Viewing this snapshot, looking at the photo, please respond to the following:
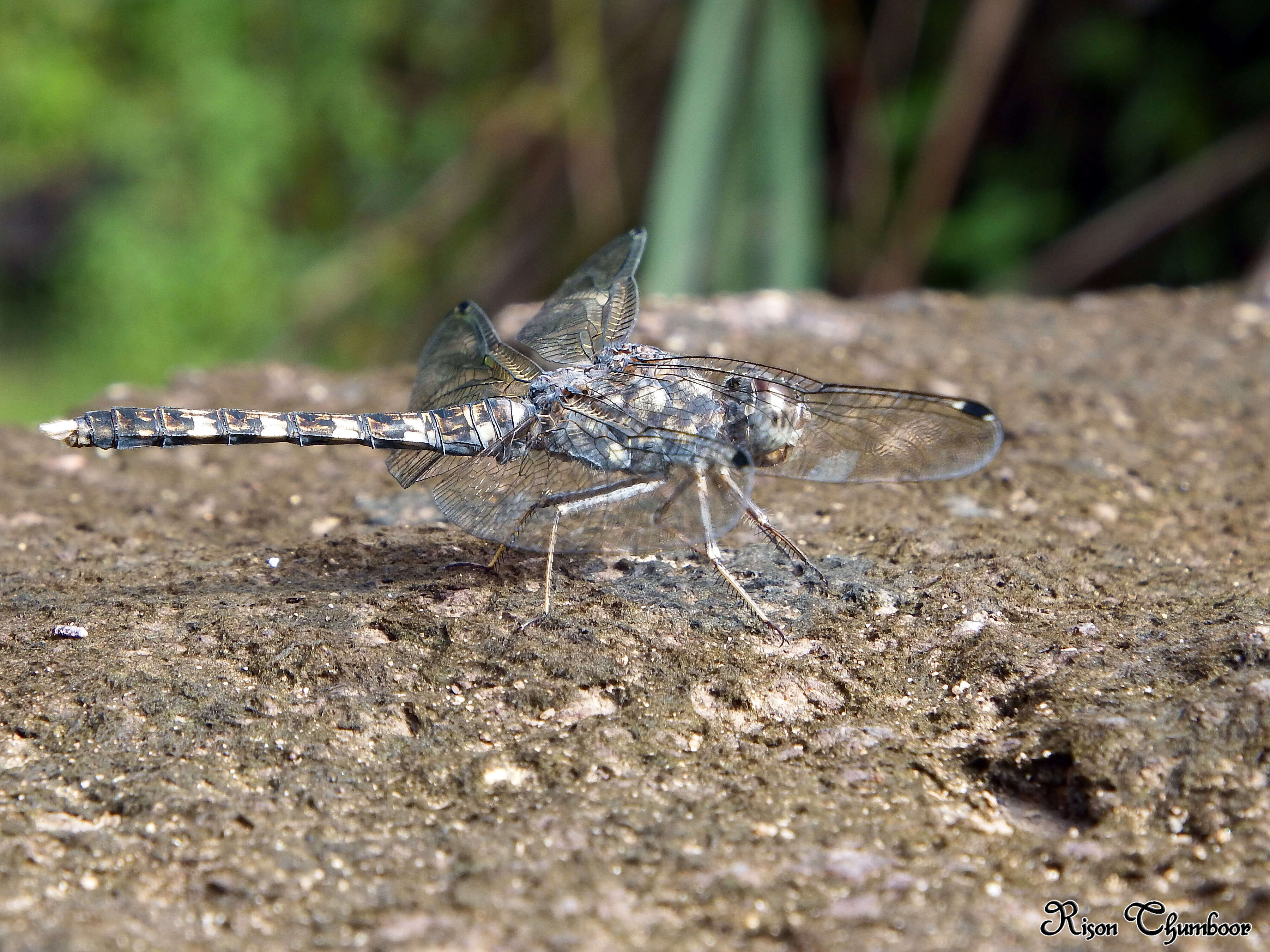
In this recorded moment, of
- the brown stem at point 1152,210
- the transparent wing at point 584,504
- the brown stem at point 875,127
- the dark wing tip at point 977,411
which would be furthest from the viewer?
the brown stem at point 875,127

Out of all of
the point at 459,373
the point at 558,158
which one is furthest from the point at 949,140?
the point at 459,373

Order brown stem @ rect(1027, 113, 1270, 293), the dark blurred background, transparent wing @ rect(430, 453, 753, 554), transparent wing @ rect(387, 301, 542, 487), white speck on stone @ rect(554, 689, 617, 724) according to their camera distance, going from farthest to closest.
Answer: the dark blurred background
brown stem @ rect(1027, 113, 1270, 293)
transparent wing @ rect(387, 301, 542, 487)
transparent wing @ rect(430, 453, 753, 554)
white speck on stone @ rect(554, 689, 617, 724)

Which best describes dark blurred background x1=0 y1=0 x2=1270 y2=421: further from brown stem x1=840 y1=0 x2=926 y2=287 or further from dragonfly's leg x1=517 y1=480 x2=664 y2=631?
dragonfly's leg x1=517 y1=480 x2=664 y2=631


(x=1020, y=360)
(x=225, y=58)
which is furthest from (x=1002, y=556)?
(x=225, y=58)

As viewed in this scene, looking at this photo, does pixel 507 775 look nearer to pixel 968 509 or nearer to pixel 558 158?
pixel 968 509

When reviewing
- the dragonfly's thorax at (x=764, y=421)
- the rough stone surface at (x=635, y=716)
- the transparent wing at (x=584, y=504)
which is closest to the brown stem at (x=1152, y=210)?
the rough stone surface at (x=635, y=716)

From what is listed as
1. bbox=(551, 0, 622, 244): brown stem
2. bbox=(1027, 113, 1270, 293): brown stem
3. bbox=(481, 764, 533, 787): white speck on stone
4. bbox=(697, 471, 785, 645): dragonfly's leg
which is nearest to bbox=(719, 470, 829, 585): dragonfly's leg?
bbox=(697, 471, 785, 645): dragonfly's leg

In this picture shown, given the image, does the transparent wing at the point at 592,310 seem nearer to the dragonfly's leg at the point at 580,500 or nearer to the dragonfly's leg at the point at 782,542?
the dragonfly's leg at the point at 580,500
